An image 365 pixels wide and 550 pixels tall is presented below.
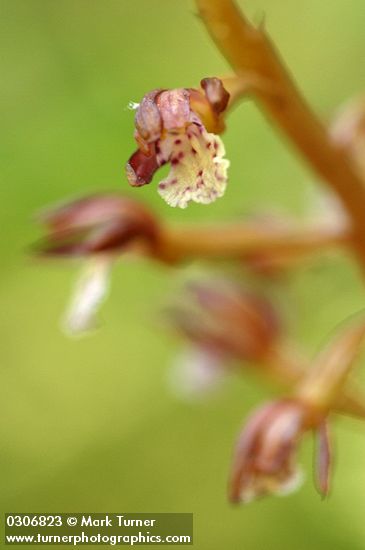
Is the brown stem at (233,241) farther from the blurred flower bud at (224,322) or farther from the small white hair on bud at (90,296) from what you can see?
the blurred flower bud at (224,322)

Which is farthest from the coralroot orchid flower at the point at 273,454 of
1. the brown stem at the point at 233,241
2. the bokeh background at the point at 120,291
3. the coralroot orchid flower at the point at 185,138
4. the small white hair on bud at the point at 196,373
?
the bokeh background at the point at 120,291

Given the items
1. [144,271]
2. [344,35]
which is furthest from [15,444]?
[344,35]

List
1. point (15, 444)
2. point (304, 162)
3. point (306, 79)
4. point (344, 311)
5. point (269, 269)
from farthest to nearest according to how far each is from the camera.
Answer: point (306, 79) < point (15, 444) < point (344, 311) < point (269, 269) < point (304, 162)

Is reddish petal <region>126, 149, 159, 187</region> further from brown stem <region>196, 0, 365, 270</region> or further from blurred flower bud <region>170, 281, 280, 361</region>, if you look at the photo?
blurred flower bud <region>170, 281, 280, 361</region>

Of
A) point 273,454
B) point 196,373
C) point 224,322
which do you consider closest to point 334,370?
point 273,454

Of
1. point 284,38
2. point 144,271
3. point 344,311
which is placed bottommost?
point 344,311

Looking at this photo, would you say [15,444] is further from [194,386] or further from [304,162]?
[304,162]

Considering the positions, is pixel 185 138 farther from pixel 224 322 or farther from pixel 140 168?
pixel 224 322
